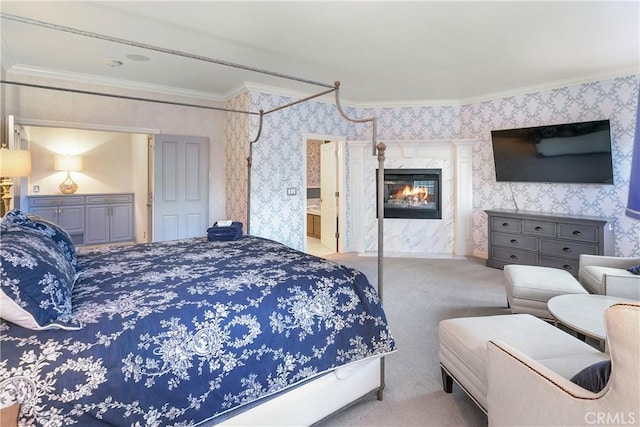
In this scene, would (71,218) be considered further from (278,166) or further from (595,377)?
(595,377)

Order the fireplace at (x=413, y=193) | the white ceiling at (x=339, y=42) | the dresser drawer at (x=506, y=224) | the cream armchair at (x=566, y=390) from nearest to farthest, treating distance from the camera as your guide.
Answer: the cream armchair at (x=566, y=390) < the white ceiling at (x=339, y=42) < the dresser drawer at (x=506, y=224) < the fireplace at (x=413, y=193)

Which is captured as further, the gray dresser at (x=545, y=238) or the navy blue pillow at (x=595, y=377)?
the gray dresser at (x=545, y=238)

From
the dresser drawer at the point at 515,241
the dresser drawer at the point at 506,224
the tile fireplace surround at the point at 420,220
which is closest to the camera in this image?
the dresser drawer at the point at 515,241

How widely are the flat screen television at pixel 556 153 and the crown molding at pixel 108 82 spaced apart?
4572mm

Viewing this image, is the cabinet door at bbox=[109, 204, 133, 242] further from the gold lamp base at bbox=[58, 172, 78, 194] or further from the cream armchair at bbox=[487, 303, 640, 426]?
the cream armchair at bbox=[487, 303, 640, 426]

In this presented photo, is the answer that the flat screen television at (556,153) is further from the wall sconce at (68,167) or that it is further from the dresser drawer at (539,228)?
the wall sconce at (68,167)

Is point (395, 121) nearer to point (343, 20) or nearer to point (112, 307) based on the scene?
point (343, 20)

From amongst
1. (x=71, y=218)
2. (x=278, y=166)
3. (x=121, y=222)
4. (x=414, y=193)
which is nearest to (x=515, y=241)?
(x=414, y=193)

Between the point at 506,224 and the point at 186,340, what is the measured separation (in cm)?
499

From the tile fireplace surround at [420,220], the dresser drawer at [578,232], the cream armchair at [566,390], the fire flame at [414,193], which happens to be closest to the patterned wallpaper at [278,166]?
the tile fireplace surround at [420,220]

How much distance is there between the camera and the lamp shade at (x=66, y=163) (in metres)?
6.29

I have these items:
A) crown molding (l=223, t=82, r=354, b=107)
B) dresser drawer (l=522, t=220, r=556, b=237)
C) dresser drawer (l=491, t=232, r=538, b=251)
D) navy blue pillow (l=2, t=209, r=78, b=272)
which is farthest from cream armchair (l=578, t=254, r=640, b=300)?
crown molding (l=223, t=82, r=354, b=107)

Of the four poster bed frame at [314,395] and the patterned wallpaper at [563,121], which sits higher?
the patterned wallpaper at [563,121]

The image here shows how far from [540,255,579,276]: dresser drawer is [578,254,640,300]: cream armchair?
102 cm
